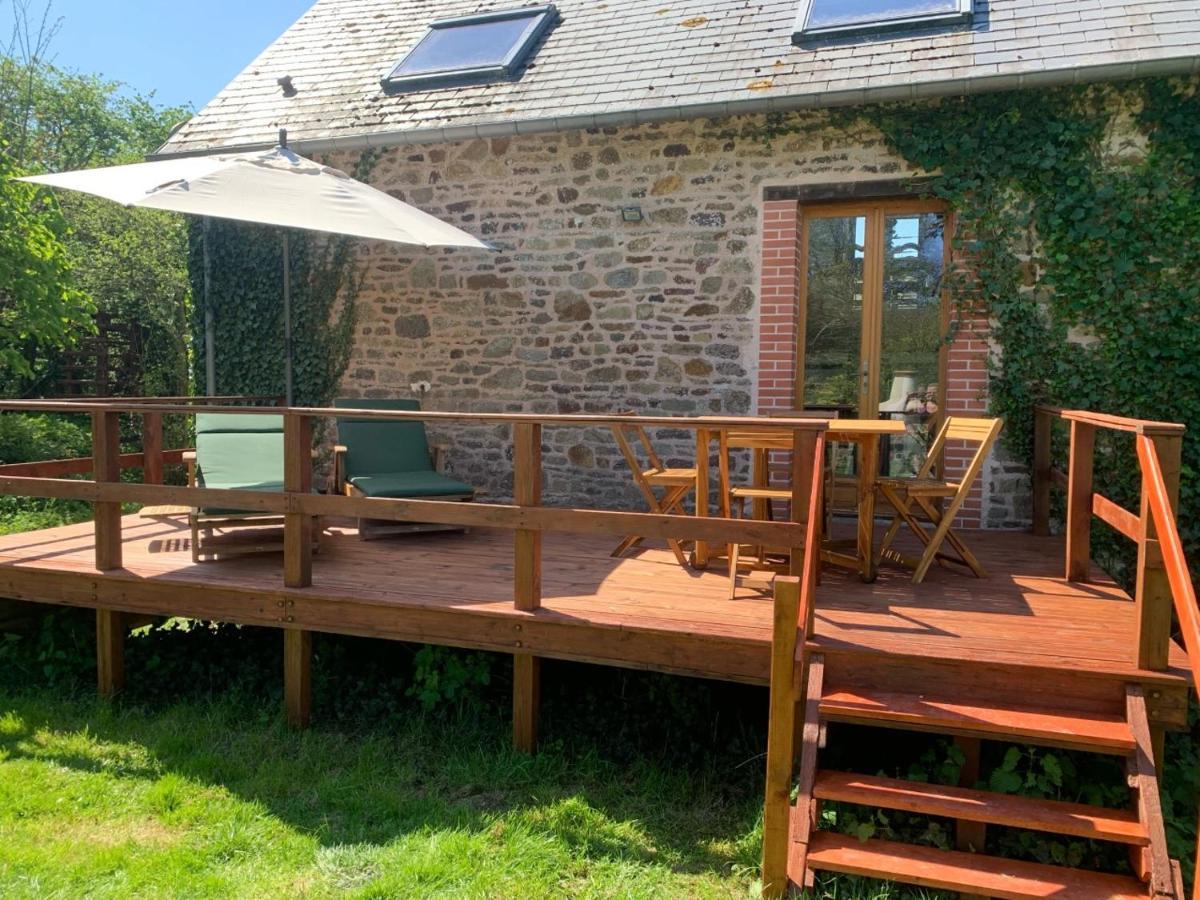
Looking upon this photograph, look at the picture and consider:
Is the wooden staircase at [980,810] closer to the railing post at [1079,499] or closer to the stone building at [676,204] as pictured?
the railing post at [1079,499]

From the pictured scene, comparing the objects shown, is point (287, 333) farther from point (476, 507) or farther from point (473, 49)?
point (476, 507)

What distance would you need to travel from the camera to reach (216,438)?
5488 mm

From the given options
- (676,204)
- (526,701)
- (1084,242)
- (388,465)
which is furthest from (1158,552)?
(388,465)

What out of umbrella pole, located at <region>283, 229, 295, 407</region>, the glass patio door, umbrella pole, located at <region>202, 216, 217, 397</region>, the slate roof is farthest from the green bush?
the glass patio door

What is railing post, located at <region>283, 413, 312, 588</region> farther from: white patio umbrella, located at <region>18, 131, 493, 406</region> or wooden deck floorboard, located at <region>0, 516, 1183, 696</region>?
white patio umbrella, located at <region>18, 131, 493, 406</region>

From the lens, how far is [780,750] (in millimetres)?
2928

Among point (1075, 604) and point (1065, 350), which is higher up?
point (1065, 350)

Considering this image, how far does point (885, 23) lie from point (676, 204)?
1870mm

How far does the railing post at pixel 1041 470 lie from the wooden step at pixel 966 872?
3239 mm

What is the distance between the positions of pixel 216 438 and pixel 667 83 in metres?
3.89

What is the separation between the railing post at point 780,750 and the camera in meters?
2.88

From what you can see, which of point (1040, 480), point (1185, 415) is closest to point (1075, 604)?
point (1040, 480)

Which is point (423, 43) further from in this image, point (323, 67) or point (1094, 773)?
point (1094, 773)

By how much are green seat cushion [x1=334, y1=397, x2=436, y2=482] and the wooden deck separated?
69cm
